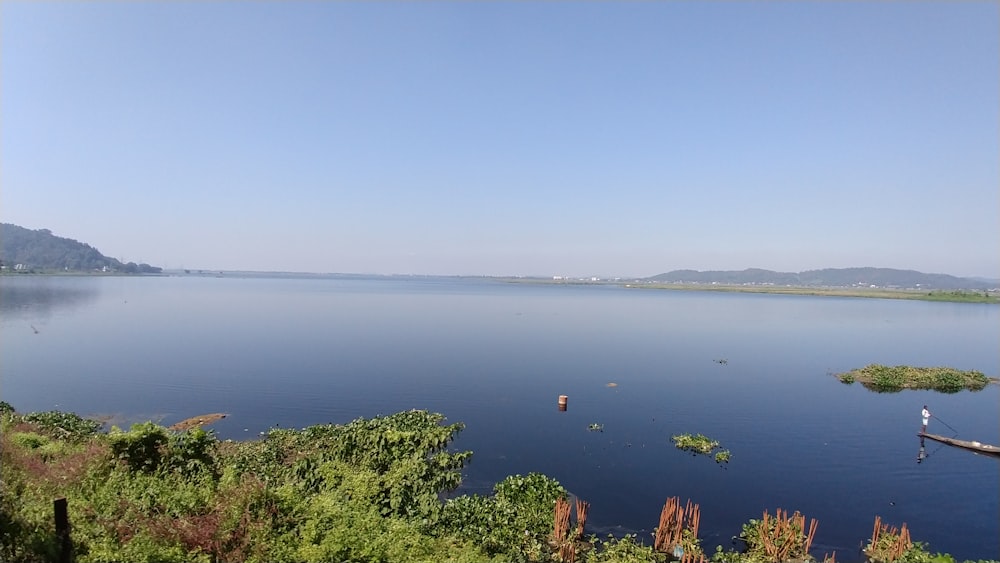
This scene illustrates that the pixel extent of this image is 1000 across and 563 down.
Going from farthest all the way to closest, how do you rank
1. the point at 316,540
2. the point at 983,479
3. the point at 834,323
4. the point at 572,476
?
the point at 834,323
the point at 983,479
the point at 572,476
the point at 316,540

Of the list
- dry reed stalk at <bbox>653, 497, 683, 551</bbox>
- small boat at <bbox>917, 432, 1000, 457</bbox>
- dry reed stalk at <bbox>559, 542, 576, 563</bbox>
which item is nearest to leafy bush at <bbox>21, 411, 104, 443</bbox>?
dry reed stalk at <bbox>559, 542, 576, 563</bbox>

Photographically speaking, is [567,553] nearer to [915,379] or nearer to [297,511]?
[297,511]

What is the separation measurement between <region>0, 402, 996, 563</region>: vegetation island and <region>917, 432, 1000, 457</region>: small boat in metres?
16.9

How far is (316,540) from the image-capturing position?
1188cm

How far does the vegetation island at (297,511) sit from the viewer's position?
1059 centimetres

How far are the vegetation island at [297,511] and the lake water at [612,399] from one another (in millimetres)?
2184

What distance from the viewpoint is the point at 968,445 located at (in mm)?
Result: 27672

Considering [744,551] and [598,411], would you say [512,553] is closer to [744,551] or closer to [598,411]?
[744,551]

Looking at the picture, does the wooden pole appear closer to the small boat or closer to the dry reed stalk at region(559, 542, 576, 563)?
the dry reed stalk at region(559, 542, 576, 563)

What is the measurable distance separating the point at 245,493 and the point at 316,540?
2267 millimetres

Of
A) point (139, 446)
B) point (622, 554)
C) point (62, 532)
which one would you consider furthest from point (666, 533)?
point (139, 446)

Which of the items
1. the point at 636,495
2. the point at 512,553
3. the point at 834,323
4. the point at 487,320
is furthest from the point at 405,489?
the point at 834,323

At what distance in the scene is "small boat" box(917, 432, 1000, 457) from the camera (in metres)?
26.8

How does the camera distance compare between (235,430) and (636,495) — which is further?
(235,430)
